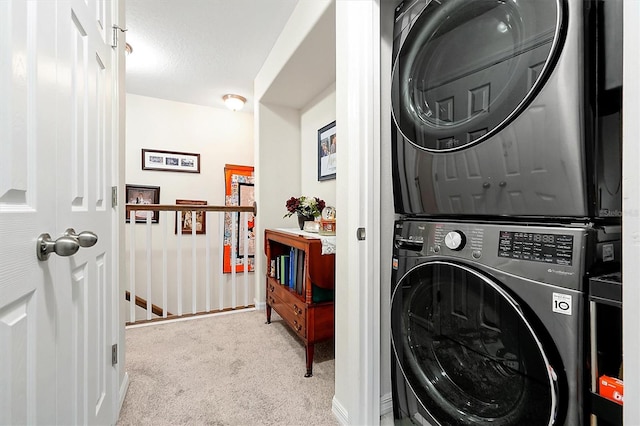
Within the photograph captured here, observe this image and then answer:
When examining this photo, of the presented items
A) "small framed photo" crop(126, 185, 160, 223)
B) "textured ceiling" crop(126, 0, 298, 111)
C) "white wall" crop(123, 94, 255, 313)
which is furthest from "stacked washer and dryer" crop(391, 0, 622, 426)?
"small framed photo" crop(126, 185, 160, 223)

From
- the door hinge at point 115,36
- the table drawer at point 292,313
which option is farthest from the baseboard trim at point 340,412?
the door hinge at point 115,36

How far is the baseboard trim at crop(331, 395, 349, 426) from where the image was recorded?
1.28 meters

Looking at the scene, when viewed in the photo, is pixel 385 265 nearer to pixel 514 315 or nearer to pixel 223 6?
pixel 514 315

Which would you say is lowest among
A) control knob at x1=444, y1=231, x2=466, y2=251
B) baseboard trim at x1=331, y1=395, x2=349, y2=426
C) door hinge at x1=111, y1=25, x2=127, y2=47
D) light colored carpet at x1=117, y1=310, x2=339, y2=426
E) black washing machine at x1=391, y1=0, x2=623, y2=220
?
light colored carpet at x1=117, y1=310, x2=339, y2=426

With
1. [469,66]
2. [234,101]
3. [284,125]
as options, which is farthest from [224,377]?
[234,101]

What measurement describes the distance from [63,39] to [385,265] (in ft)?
4.33

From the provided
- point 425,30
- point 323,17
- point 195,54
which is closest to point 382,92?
point 425,30

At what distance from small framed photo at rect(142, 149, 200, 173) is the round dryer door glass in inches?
130

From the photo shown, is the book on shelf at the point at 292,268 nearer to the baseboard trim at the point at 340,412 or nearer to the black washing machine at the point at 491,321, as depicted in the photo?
the baseboard trim at the point at 340,412

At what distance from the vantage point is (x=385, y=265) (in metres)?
1.28

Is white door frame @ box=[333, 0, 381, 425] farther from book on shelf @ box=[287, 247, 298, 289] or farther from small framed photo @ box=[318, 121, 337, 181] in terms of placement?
small framed photo @ box=[318, 121, 337, 181]

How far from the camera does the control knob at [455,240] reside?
89 centimetres

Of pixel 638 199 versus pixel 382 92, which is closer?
pixel 638 199

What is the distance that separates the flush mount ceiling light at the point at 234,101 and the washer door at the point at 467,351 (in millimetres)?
3209
